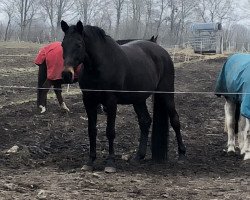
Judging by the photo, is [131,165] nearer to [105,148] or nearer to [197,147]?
[105,148]

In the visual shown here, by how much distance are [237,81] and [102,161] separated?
2.48 m

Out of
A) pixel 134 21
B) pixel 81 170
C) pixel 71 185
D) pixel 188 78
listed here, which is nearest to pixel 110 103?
pixel 81 170

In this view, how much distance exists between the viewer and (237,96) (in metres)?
7.72

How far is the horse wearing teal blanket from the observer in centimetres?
720

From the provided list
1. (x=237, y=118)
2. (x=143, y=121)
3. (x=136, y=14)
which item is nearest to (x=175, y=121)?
(x=143, y=121)

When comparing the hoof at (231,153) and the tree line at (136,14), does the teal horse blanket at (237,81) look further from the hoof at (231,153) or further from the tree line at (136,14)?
the tree line at (136,14)

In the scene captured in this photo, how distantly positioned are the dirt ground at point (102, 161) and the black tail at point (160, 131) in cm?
16

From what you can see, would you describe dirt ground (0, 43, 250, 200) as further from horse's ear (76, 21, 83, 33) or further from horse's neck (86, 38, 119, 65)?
horse's ear (76, 21, 83, 33)

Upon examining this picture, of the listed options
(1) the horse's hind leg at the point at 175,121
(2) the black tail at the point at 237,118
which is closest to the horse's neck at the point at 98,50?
(1) the horse's hind leg at the point at 175,121

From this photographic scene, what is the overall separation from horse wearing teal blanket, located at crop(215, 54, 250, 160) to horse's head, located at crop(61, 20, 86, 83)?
8.30ft

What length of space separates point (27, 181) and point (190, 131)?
464 centimetres

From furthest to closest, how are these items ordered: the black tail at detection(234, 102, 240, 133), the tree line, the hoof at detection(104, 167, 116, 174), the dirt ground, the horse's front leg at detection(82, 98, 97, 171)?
1. the tree line
2. the black tail at detection(234, 102, 240, 133)
3. the horse's front leg at detection(82, 98, 97, 171)
4. the hoof at detection(104, 167, 116, 174)
5. the dirt ground

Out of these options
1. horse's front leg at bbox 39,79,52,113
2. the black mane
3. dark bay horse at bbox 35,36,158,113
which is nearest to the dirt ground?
horse's front leg at bbox 39,79,52,113

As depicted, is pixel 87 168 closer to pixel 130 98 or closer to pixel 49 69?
pixel 130 98
